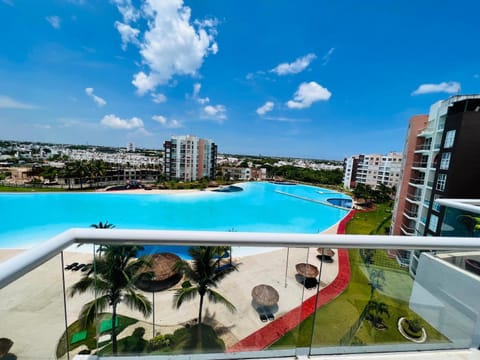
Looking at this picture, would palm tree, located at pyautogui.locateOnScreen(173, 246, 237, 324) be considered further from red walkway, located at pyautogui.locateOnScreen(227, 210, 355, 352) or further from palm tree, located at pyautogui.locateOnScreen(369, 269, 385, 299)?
palm tree, located at pyautogui.locateOnScreen(369, 269, 385, 299)

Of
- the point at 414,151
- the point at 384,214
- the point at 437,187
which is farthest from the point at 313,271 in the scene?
the point at 384,214

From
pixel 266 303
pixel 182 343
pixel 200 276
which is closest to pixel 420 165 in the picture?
pixel 266 303

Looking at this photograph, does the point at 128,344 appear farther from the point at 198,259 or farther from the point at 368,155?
the point at 368,155

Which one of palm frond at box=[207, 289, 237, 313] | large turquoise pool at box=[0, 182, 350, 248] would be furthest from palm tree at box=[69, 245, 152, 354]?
large turquoise pool at box=[0, 182, 350, 248]

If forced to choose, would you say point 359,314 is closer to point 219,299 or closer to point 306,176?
point 219,299

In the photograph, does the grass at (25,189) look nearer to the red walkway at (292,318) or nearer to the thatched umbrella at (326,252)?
the red walkway at (292,318)

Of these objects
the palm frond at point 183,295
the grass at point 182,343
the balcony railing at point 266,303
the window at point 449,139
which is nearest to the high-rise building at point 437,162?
the window at point 449,139
